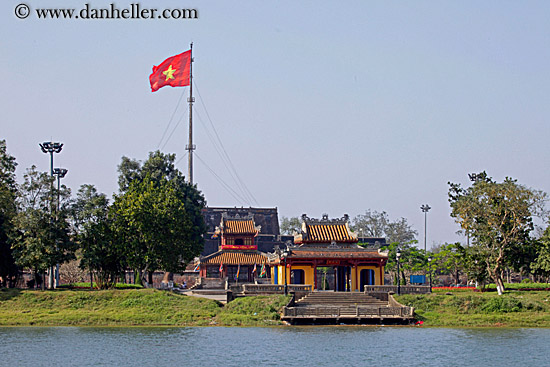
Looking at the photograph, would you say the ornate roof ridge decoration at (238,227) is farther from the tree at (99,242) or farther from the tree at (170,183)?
the tree at (99,242)

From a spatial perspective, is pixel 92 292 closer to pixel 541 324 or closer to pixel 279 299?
pixel 279 299

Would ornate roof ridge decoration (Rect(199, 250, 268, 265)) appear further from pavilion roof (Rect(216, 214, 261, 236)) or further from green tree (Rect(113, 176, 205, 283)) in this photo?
green tree (Rect(113, 176, 205, 283))

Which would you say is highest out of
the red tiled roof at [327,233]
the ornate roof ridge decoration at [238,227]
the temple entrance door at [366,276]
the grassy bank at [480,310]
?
the ornate roof ridge decoration at [238,227]

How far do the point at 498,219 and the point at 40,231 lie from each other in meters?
35.5

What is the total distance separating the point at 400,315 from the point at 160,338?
52.8 feet

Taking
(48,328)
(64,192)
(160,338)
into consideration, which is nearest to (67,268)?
(64,192)

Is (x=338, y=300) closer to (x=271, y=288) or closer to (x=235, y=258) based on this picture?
(x=271, y=288)

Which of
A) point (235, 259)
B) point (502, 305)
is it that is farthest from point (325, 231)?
point (502, 305)

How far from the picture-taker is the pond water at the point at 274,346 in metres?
36.0

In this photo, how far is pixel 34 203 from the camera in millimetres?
57969

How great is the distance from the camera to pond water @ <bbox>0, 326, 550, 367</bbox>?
35969 millimetres

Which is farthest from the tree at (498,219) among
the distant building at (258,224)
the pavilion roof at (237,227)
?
the distant building at (258,224)

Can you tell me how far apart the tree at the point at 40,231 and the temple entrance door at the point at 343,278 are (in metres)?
21.7

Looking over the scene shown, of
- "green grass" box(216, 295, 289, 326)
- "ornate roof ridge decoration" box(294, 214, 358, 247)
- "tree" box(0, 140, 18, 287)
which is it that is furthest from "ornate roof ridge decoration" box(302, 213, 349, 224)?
"tree" box(0, 140, 18, 287)
